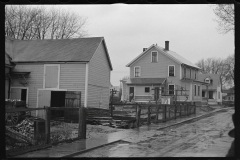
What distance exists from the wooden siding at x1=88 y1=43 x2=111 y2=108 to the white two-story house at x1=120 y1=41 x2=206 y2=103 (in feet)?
52.4

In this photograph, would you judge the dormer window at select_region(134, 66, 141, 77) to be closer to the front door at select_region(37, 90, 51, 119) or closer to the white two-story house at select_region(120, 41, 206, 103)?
the white two-story house at select_region(120, 41, 206, 103)

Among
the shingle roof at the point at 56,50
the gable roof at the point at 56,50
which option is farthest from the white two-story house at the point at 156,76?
the shingle roof at the point at 56,50

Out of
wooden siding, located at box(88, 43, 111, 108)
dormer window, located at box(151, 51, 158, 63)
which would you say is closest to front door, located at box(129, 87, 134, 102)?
dormer window, located at box(151, 51, 158, 63)

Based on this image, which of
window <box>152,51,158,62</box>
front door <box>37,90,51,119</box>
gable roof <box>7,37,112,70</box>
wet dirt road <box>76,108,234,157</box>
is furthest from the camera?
window <box>152,51,158,62</box>

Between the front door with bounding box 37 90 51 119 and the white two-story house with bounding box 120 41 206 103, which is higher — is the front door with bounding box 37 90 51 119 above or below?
below

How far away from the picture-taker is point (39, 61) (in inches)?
928

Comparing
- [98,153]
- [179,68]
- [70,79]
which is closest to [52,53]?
[70,79]

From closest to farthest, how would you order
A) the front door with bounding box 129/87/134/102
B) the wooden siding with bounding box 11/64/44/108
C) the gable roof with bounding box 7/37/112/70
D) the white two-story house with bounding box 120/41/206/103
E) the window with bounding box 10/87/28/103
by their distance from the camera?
the window with bounding box 10/87/28/103, the wooden siding with bounding box 11/64/44/108, the gable roof with bounding box 7/37/112/70, the white two-story house with bounding box 120/41/206/103, the front door with bounding box 129/87/134/102

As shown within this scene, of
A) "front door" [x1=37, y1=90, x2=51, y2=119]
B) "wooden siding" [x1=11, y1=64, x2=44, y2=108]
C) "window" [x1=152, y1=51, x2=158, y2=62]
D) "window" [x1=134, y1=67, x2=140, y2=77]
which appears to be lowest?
"front door" [x1=37, y1=90, x2=51, y2=119]

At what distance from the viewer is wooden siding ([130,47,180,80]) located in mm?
42531

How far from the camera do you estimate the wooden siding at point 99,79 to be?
23688 mm

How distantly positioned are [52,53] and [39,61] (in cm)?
142

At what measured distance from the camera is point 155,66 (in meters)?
43.5

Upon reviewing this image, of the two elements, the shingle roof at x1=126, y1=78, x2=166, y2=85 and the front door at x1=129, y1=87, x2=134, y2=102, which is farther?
the front door at x1=129, y1=87, x2=134, y2=102
